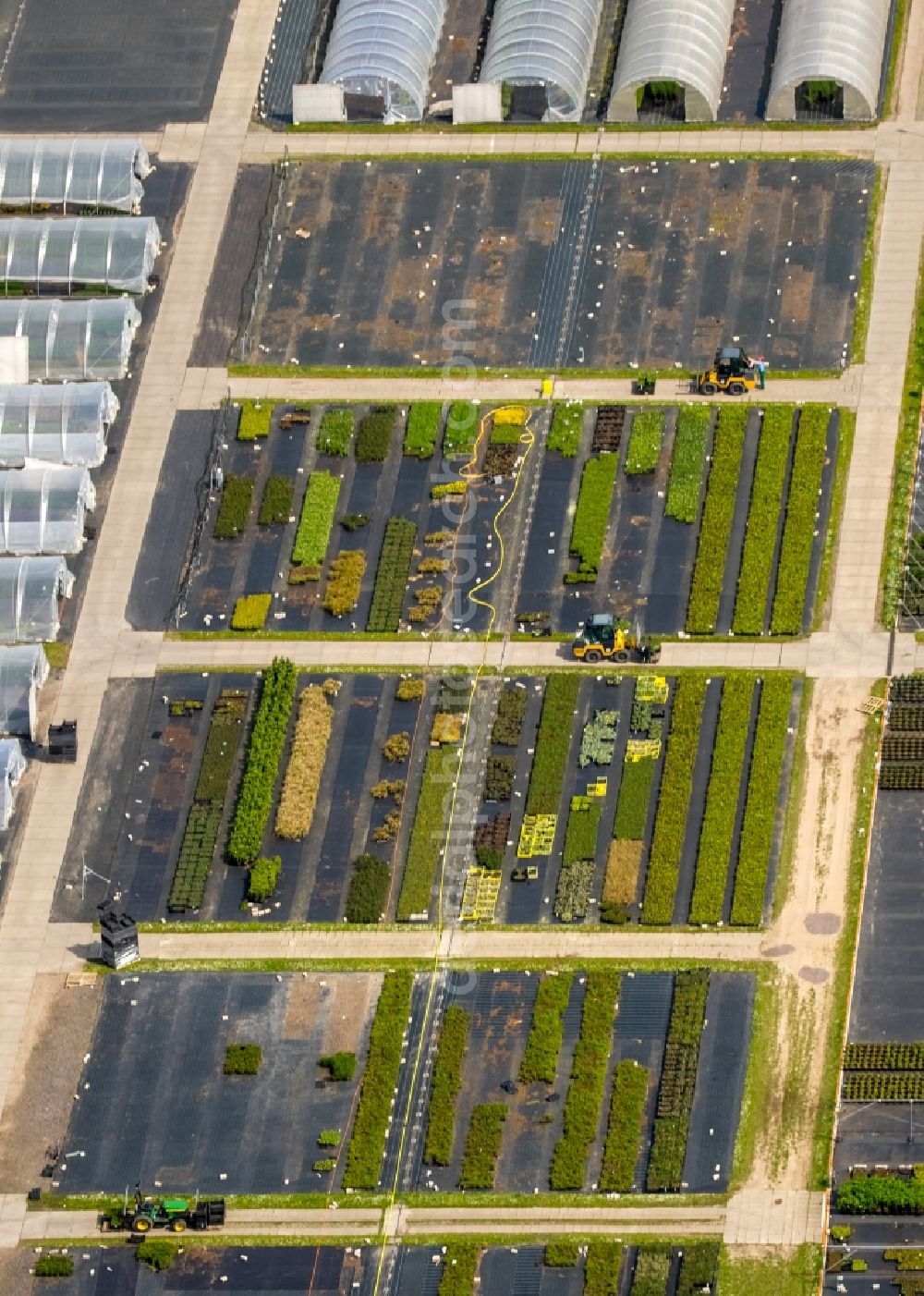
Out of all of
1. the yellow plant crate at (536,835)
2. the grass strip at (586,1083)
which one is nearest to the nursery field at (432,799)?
the yellow plant crate at (536,835)

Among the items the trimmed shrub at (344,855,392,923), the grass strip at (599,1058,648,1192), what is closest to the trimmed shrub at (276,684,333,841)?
the trimmed shrub at (344,855,392,923)

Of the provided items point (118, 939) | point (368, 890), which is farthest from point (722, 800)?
point (118, 939)

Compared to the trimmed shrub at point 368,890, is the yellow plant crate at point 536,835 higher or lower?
higher

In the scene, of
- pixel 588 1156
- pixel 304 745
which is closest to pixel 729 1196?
pixel 588 1156

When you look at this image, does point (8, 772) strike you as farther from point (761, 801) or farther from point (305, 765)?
point (761, 801)

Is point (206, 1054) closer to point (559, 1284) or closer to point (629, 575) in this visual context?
point (559, 1284)

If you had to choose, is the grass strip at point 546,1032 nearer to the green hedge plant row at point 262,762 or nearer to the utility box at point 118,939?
the green hedge plant row at point 262,762

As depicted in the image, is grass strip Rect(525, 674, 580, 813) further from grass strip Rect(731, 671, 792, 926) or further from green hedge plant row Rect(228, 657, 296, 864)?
green hedge plant row Rect(228, 657, 296, 864)
